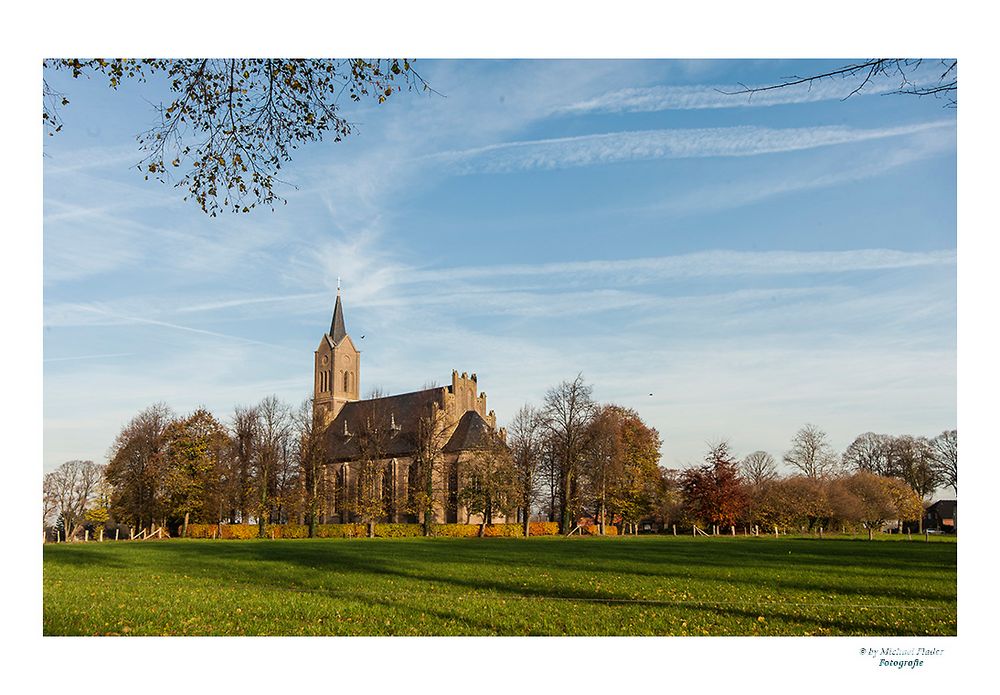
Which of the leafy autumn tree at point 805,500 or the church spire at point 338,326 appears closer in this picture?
the leafy autumn tree at point 805,500

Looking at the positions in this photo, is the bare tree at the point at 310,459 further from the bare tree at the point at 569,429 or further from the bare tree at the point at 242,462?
the bare tree at the point at 569,429

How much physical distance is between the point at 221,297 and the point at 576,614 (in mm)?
11897

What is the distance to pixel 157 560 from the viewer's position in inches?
820

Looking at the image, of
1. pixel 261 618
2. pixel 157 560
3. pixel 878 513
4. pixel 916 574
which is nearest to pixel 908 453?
pixel 878 513

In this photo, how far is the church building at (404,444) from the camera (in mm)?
55031

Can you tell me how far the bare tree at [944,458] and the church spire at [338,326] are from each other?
54.2 m

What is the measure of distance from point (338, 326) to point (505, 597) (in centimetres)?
7597

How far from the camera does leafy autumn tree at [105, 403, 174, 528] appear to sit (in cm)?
4450

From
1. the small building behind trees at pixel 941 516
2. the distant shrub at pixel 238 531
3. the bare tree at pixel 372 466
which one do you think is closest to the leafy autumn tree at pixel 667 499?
the bare tree at pixel 372 466

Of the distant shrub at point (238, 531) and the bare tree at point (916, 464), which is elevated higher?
the bare tree at point (916, 464)

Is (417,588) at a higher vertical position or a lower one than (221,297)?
lower

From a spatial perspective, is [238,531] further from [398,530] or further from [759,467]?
[759,467]

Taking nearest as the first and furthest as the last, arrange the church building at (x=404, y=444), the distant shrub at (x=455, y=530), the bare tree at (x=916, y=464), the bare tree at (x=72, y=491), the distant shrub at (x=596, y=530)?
the bare tree at (x=72, y=491) < the distant shrub at (x=596, y=530) < the distant shrub at (x=455, y=530) < the bare tree at (x=916, y=464) < the church building at (x=404, y=444)
